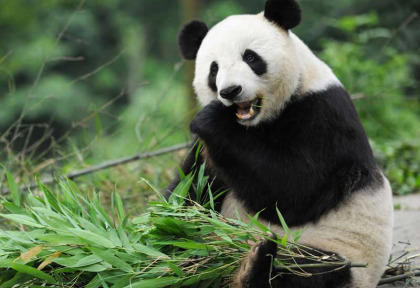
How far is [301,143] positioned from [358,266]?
31.1 inches

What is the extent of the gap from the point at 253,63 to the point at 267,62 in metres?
0.09

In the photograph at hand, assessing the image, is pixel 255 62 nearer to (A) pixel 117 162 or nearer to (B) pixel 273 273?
(B) pixel 273 273

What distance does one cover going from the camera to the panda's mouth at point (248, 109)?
12.6 ft

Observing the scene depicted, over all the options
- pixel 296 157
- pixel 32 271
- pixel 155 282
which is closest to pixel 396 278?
pixel 296 157

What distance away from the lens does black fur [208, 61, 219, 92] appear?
13.2 ft

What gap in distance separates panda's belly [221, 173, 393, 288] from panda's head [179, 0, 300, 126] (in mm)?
668

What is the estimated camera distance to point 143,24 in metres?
28.5

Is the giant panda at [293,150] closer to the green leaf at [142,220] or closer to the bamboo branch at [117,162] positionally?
the green leaf at [142,220]

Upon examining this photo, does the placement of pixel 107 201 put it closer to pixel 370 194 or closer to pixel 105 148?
pixel 105 148

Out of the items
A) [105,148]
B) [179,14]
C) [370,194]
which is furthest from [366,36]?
[179,14]

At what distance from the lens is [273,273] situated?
3318 mm

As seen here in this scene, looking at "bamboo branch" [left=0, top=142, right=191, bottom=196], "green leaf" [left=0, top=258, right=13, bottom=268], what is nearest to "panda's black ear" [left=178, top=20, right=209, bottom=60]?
"bamboo branch" [left=0, top=142, right=191, bottom=196]

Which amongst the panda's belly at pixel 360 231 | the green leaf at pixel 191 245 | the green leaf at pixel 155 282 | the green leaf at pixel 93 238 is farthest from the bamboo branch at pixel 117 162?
the green leaf at pixel 155 282

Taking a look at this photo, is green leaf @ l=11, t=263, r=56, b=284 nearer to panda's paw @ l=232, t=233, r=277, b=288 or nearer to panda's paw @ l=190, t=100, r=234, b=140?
panda's paw @ l=232, t=233, r=277, b=288
